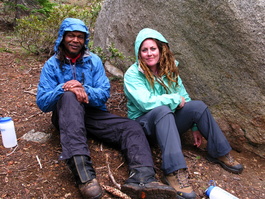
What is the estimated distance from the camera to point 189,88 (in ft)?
13.4

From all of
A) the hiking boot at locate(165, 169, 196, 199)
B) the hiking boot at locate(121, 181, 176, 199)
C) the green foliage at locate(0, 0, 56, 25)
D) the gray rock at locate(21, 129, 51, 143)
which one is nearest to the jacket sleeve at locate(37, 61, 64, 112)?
the gray rock at locate(21, 129, 51, 143)

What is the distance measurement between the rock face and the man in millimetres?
1333

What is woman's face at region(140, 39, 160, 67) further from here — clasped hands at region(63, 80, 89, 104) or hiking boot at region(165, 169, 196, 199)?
hiking boot at region(165, 169, 196, 199)

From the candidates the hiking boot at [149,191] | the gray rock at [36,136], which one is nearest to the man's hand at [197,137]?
the hiking boot at [149,191]

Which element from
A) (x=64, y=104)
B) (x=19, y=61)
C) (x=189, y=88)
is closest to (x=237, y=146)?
(x=189, y=88)

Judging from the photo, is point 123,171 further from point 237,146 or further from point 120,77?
point 120,77

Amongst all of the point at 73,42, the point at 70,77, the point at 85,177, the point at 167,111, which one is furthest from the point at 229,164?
the point at 73,42

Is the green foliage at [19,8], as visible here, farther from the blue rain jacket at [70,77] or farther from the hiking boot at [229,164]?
the hiking boot at [229,164]

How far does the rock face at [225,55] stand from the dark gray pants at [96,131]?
4.49 feet

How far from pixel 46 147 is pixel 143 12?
276cm

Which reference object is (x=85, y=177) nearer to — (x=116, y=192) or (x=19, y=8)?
(x=116, y=192)

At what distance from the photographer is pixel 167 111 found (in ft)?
10.1

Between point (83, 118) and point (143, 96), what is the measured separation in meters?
0.80

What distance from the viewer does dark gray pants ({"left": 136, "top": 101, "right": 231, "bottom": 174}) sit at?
9.34 feet
